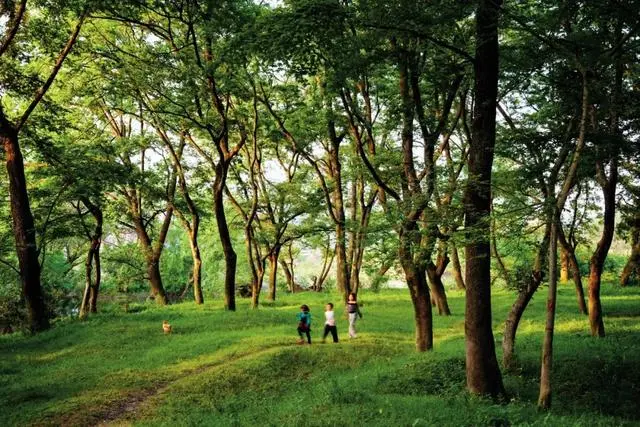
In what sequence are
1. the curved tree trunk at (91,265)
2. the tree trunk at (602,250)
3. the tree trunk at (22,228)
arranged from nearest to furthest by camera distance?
the tree trunk at (602,250)
the tree trunk at (22,228)
the curved tree trunk at (91,265)

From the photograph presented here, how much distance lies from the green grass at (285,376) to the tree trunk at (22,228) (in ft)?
4.93

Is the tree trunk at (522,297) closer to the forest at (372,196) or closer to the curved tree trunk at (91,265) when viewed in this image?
the forest at (372,196)

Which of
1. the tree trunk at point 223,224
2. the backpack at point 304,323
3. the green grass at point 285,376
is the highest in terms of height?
the tree trunk at point 223,224

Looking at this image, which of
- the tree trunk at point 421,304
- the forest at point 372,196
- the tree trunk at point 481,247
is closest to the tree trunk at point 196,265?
the forest at point 372,196

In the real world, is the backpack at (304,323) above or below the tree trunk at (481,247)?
below

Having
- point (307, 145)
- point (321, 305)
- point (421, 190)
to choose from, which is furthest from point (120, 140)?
point (421, 190)

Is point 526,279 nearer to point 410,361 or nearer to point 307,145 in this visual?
point 410,361

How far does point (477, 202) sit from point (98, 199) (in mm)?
20896

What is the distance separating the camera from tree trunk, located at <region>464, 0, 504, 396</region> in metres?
11.0

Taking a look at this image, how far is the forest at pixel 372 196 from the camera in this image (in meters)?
10.8

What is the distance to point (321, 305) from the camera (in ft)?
113

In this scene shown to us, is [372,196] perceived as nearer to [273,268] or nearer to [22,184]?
[273,268]

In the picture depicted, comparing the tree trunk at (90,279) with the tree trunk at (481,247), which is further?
the tree trunk at (90,279)

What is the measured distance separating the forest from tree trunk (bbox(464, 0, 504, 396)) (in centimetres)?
5
